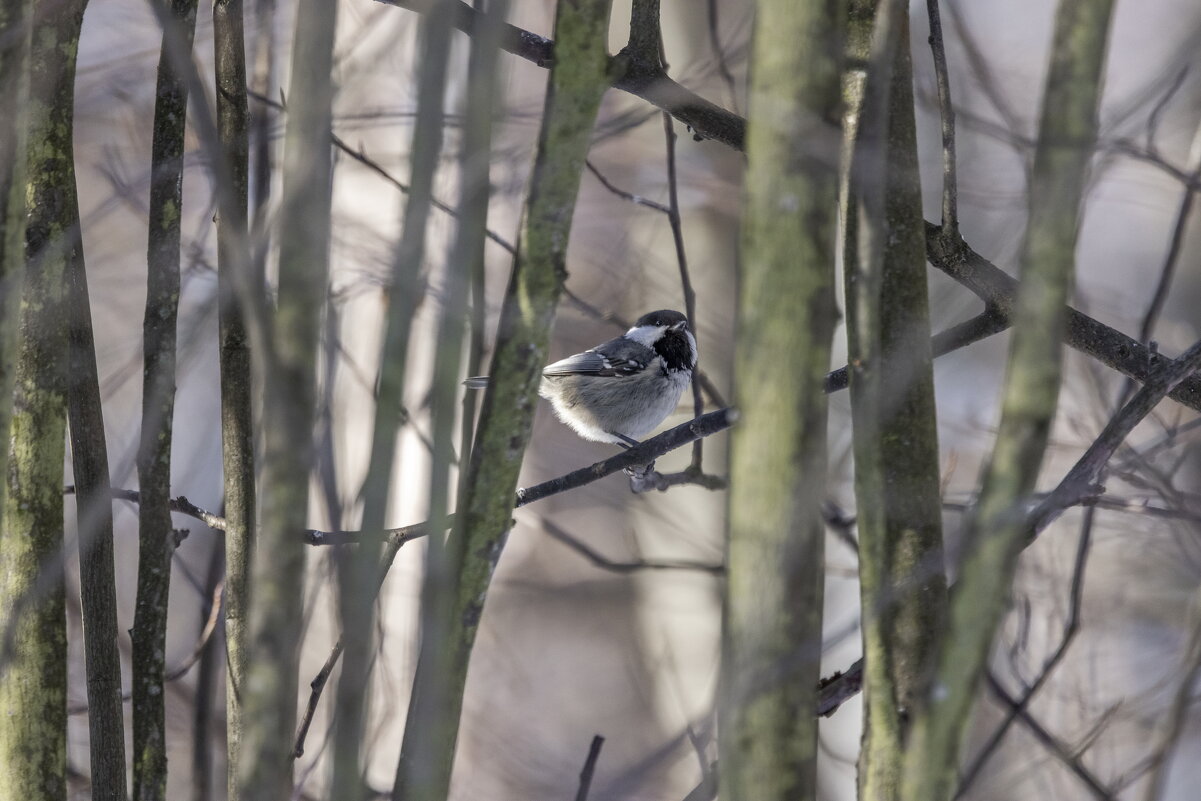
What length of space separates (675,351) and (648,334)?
136 mm

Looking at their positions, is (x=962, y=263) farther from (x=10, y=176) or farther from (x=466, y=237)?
(x=10, y=176)

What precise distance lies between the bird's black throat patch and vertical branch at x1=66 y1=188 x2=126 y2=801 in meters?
2.38

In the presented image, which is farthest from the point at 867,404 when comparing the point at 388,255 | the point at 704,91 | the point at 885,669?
the point at 704,91

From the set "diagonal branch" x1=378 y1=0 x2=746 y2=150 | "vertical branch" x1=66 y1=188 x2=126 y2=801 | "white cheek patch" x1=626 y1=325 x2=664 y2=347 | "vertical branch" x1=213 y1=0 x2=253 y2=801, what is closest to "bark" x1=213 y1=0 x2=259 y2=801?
"vertical branch" x1=213 y1=0 x2=253 y2=801

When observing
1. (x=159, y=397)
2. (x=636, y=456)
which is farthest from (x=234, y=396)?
(x=636, y=456)

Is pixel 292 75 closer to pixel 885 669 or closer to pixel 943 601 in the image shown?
pixel 885 669

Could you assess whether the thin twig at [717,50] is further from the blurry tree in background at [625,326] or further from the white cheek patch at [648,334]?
the white cheek patch at [648,334]

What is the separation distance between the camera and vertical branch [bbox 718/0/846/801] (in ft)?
→ 2.78

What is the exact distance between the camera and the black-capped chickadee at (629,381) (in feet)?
12.4

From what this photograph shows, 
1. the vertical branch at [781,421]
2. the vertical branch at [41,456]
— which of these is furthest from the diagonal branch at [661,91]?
the vertical branch at [781,421]

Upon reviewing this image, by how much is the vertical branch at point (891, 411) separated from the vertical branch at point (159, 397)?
1.06 meters

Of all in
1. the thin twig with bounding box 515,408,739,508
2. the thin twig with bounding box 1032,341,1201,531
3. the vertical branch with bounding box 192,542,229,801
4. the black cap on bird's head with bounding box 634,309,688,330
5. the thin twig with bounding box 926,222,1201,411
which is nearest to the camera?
the thin twig with bounding box 1032,341,1201,531

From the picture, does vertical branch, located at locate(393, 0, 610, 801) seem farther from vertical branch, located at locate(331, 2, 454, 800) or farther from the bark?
the bark

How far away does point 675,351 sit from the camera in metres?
3.78
